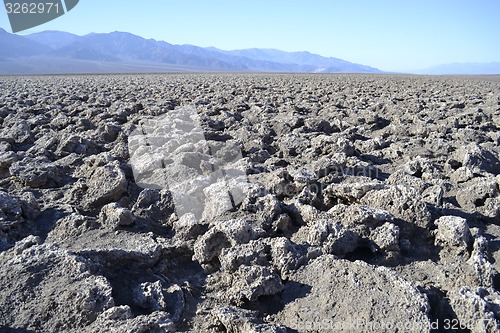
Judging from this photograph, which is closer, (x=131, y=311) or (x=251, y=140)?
(x=131, y=311)

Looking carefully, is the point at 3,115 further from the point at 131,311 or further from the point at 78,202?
the point at 131,311

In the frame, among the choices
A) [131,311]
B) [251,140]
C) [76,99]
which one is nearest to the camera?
[131,311]

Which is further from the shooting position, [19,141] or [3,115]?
[3,115]

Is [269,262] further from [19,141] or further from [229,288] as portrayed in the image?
[19,141]

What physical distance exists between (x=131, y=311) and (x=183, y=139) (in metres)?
3.05

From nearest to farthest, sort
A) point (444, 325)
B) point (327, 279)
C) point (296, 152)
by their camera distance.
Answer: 1. point (444, 325)
2. point (327, 279)
3. point (296, 152)

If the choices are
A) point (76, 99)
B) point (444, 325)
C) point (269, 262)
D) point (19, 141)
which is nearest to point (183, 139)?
point (19, 141)

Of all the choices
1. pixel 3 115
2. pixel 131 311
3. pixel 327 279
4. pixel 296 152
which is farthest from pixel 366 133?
pixel 3 115

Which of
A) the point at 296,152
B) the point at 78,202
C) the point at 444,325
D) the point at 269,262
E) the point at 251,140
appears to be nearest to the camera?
the point at 444,325

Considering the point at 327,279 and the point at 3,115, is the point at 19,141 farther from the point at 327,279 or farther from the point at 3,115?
the point at 327,279

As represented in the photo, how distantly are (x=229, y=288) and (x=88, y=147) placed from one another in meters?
3.33

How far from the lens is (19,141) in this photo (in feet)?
17.4

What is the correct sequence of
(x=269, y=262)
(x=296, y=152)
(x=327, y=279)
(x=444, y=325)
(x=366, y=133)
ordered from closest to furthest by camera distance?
(x=444, y=325)
(x=327, y=279)
(x=269, y=262)
(x=296, y=152)
(x=366, y=133)

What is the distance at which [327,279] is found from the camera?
83.7 inches
